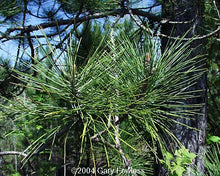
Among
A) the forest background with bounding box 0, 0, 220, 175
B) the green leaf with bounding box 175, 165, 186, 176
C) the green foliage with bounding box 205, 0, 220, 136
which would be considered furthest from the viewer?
the green foliage with bounding box 205, 0, 220, 136

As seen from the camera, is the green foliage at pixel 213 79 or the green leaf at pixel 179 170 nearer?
the green leaf at pixel 179 170

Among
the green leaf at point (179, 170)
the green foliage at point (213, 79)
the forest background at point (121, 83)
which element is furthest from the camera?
the green foliage at point (213, 79)

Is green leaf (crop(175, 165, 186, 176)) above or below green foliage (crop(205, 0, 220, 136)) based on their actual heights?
below

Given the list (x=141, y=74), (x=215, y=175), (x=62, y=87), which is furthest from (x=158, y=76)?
(x=215, y=175)

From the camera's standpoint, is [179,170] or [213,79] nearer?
[179,170]

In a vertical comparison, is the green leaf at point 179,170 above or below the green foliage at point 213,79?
below

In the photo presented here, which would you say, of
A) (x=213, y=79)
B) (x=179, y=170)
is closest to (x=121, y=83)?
(x=179, y=170)

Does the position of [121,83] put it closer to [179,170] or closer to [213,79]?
[179,170]

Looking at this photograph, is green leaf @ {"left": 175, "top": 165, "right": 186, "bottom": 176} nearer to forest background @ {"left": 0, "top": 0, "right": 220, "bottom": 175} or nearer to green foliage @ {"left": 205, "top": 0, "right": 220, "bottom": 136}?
forest background @ {"left": 0, "top": 0, "right": 220, "bottom": 175}

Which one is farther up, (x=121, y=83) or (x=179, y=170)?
(x=121, y=83)

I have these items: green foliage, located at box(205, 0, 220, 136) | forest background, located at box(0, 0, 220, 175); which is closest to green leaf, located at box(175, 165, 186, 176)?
forest background, located at box(0, 0, 220, 175)

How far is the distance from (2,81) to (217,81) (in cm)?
232

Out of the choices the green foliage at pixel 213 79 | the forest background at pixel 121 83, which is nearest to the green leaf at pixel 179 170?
the forest background at pixel 121 83

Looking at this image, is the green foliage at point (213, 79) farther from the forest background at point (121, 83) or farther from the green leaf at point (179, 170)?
the green leaf at point (179, 170)
